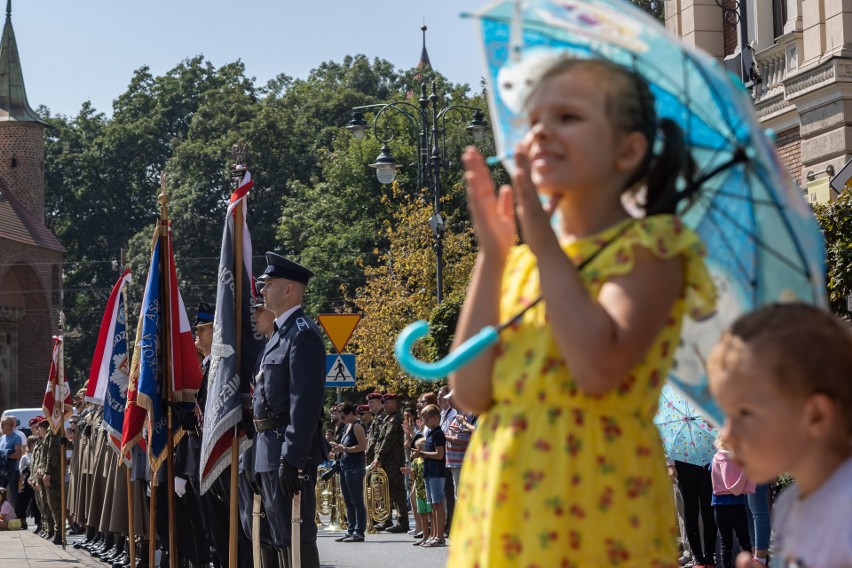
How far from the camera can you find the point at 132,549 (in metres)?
13.6

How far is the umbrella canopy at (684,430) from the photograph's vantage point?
11.2 m

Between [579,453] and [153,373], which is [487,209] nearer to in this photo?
[579,453]

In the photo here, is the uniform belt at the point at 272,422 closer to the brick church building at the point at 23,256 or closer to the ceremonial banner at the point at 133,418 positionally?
the ceremonial banner at the point at 133,418

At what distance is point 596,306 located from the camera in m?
3.26

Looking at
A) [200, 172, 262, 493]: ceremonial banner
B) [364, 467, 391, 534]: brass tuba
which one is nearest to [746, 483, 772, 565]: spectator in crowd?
[200, 172, 262, 493]: ceremonial banner

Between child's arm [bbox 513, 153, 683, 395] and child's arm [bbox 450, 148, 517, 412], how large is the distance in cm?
25

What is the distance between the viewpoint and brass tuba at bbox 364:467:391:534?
Result: 842 inches

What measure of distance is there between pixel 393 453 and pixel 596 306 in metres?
18.4

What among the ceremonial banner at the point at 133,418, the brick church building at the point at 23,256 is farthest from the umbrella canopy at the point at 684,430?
the brick church building at the point at 23,256

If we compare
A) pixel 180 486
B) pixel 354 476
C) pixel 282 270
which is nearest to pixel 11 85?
pixel 354 476

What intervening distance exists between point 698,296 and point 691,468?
9095mm

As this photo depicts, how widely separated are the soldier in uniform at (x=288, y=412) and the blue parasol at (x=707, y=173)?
18.3 ft

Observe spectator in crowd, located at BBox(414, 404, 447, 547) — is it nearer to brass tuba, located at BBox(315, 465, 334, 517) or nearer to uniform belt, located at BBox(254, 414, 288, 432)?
brass tuba, located at BBox(315, 465, 334, 517)

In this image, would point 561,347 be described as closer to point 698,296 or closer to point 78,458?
point 698,296
